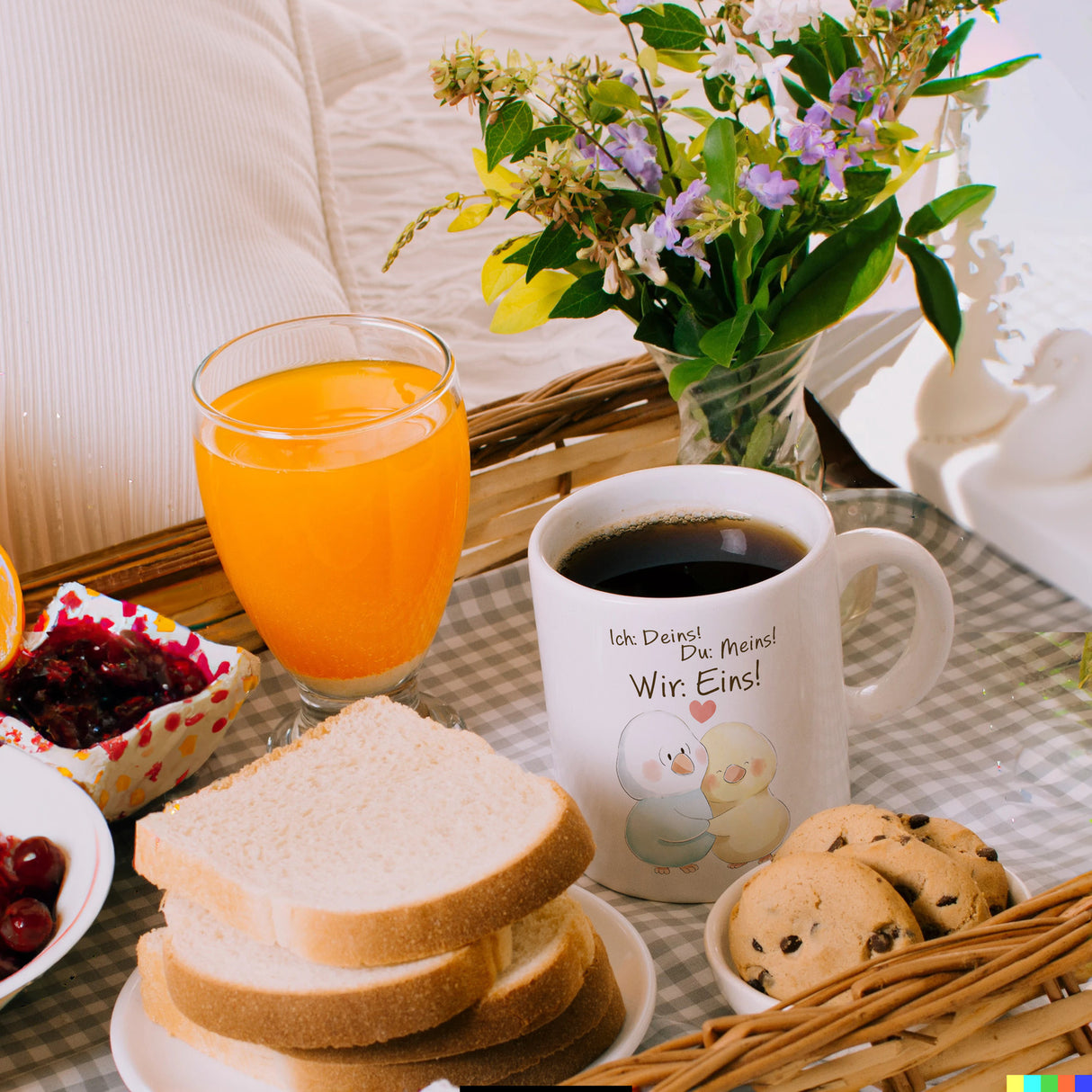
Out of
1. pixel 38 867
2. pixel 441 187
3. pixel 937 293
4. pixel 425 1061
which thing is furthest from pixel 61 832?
pixel 441 187

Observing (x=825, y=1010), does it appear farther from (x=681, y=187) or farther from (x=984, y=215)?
(x=984, y=215)

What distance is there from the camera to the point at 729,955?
0.58m

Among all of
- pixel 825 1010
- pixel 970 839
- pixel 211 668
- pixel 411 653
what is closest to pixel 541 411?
pixel 411 653

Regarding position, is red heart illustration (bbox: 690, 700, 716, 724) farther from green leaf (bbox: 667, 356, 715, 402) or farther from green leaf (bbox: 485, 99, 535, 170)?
green leaf (bbox: 485, 99, 535, 170)

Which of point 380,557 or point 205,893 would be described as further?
point 380,557

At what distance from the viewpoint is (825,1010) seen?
1.51 ft

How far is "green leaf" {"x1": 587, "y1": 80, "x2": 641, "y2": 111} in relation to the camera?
728 millimetres

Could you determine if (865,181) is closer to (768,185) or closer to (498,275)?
(768,185)

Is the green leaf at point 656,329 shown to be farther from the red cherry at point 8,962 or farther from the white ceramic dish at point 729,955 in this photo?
the red cherry at point 8,962

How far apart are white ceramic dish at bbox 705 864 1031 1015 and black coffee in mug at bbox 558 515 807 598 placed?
155 mm

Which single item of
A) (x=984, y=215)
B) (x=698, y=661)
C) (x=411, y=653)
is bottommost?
(x=411, y=653)

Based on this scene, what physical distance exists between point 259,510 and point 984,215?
636 millimetres

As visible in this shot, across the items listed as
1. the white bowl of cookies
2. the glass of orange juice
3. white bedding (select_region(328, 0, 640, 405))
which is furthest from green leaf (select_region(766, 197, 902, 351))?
white bedding (select_region(328, 0, 640, 405))

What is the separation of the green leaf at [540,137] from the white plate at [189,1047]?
1.43 ft
